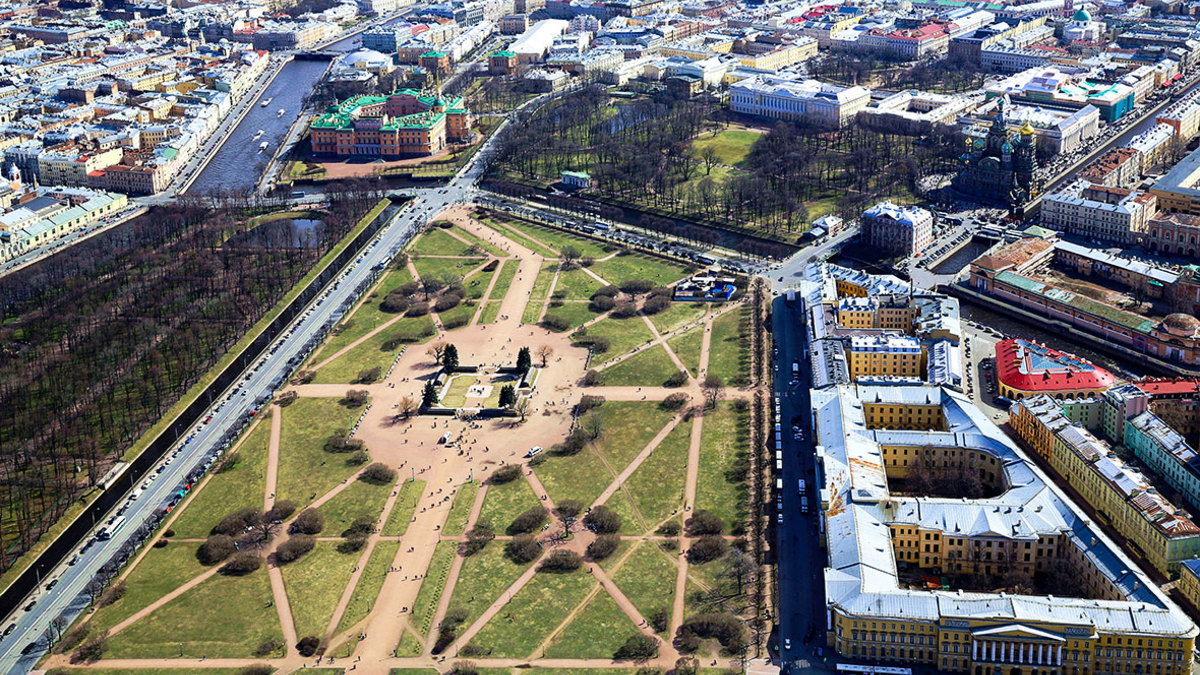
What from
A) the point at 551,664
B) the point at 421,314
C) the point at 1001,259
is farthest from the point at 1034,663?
the point at 421,314

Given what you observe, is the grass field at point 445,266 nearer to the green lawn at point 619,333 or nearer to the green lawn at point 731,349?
the green lawn at point 619,333

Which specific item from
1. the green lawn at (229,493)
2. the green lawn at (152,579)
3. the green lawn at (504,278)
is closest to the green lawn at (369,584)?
the green lawn at (152,579)

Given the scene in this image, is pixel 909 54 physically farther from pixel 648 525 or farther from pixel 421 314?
pixel 648 525

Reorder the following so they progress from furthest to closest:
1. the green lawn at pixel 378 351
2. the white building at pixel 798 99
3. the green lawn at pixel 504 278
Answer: the white building at pixel 798 99, the green lawn at pixel 504 278, the green lawn at pixel 378 351

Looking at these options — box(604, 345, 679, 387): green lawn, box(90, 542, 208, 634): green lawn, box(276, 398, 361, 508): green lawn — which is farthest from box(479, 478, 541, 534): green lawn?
box(90, 542, 208, 634): green lawn

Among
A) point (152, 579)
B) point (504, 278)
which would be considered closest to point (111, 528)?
point (152, 579)

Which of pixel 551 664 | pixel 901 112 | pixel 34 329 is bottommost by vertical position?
pixel 551 664
